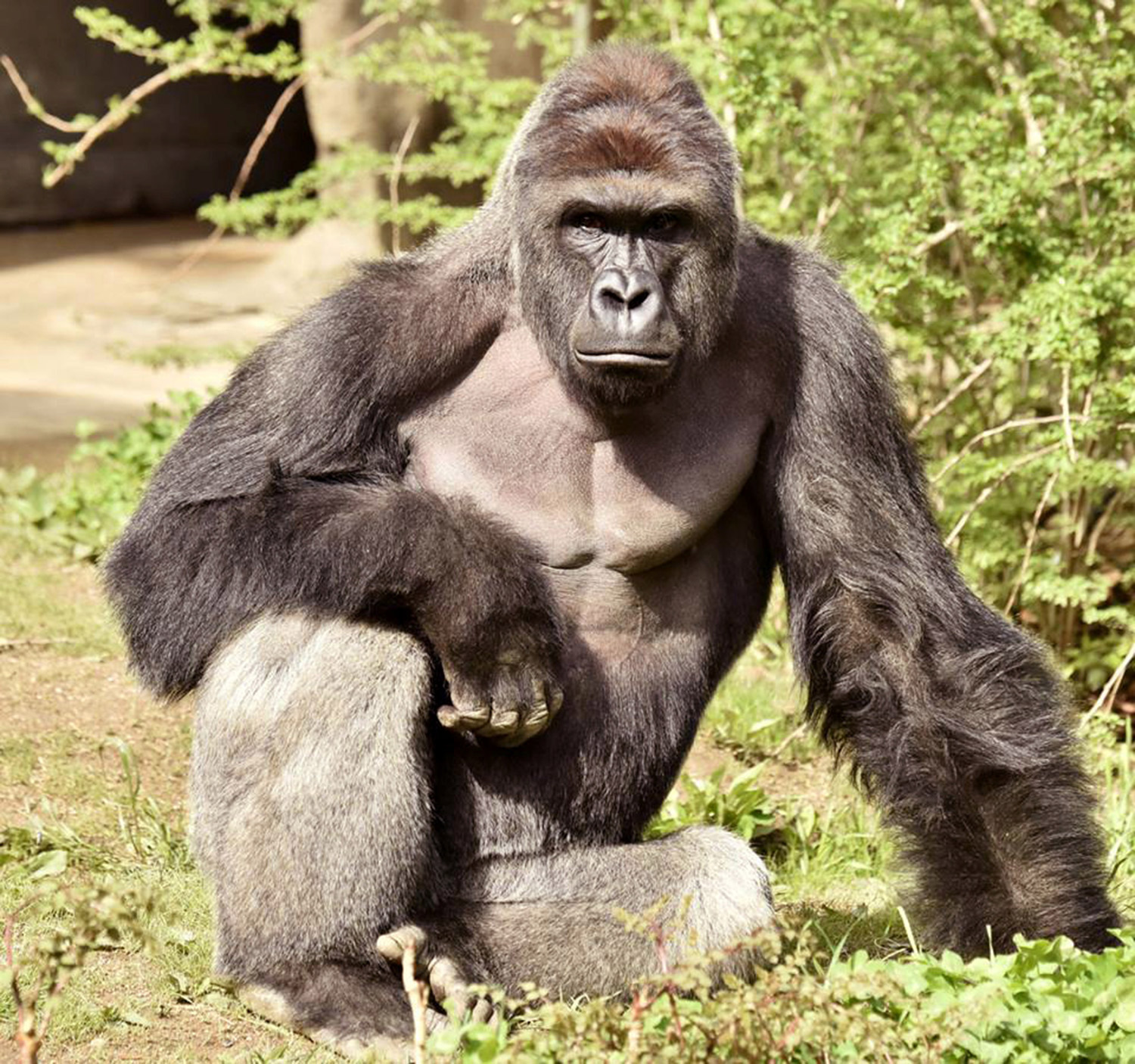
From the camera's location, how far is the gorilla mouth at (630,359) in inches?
150

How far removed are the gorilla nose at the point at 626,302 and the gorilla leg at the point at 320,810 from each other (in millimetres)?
825

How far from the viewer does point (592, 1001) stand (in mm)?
3271

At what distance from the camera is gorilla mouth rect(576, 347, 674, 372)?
382cm

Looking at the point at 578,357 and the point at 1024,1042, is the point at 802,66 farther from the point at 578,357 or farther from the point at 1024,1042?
the point at 1024,1042

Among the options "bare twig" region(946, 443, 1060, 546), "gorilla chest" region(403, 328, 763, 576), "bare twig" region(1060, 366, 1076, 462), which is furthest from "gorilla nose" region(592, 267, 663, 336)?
"bare twig" region(946, 443, 1060, 546)

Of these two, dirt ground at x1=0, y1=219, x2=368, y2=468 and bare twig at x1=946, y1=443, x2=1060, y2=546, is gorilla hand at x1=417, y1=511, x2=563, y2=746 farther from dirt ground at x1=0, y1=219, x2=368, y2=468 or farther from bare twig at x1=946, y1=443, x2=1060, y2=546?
dirt ground at x1=0, y1=219, x2=368, y2=468

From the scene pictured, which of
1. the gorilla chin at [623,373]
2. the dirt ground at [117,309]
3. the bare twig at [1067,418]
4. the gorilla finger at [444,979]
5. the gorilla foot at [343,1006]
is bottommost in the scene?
the dirt ground at [117,309]

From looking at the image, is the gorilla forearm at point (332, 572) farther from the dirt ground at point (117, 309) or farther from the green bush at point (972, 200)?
the dirt ground at point (117, 309)

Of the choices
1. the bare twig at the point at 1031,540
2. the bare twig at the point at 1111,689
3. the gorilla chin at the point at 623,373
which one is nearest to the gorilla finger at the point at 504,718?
the gorilla chin at the point at 623,373

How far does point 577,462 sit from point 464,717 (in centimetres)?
68

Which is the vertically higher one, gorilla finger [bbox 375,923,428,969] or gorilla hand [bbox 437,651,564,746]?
gorilla hand [bbox 437,651,564,746]

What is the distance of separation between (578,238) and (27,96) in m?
3.66

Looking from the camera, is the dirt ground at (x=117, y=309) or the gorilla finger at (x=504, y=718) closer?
the gorilla finger at (x=504, y=718)

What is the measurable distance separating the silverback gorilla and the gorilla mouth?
0.01 metres
